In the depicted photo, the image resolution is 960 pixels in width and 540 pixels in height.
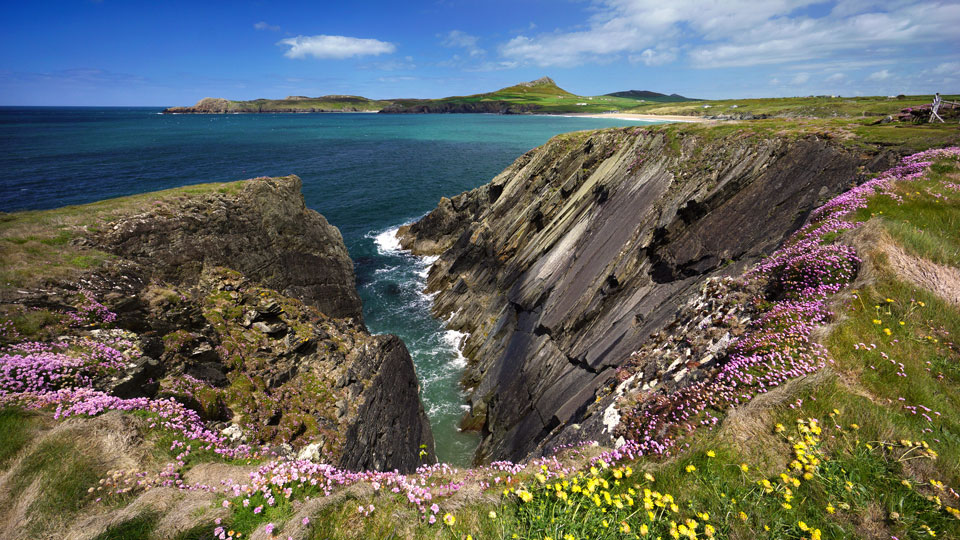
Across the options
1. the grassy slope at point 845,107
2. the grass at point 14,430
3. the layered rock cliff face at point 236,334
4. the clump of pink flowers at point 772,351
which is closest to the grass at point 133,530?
the grass at point 14,430

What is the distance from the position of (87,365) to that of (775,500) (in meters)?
16.8

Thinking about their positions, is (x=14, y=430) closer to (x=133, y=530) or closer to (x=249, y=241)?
(x=133, y=530)

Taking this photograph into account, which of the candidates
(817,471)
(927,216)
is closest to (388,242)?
(927,216)

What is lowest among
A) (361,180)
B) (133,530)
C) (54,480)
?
(54,480)

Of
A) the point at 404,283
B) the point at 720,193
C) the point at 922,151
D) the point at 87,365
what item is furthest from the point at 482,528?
the point at 404,283

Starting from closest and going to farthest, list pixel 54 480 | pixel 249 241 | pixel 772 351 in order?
pixel 54 480 < pixel 772 351 < pixel 249 241

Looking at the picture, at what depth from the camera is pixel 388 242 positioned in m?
51.6

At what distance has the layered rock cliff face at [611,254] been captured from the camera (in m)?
18.3

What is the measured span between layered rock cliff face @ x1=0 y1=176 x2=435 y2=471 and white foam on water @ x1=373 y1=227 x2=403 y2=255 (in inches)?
901

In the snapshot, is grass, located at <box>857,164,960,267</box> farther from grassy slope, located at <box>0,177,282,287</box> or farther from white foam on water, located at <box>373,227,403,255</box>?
white foam on water, located at <box>373,227,403,255</box>

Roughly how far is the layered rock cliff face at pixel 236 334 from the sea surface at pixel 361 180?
7.64 metres

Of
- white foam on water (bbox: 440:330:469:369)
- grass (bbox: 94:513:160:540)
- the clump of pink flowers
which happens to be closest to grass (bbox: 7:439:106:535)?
grass (bbox: 94:513:160:540)

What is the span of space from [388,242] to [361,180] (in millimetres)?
34642

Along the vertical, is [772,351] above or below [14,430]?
above
